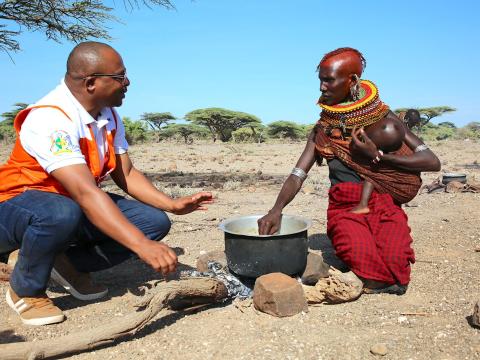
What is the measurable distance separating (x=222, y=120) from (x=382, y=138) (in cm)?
3157

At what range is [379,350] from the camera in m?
2.17

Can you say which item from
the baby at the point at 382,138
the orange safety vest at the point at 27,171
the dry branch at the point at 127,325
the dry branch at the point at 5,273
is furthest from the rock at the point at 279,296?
the dry branch at the point at 5,273

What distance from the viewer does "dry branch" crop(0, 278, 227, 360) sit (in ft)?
6.66

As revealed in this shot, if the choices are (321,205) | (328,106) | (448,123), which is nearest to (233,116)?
(448,123)

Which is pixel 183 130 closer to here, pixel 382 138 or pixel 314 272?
pixel 382 138

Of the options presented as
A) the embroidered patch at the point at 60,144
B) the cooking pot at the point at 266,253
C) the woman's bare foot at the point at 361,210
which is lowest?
the cooking pot at the point at 266,253

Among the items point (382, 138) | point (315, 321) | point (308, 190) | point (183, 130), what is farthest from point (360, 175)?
point (183, 130)

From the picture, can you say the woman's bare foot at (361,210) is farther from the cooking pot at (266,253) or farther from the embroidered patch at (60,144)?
the embroidered patch at (60,144)

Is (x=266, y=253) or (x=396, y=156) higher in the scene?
(x=396, y=156)

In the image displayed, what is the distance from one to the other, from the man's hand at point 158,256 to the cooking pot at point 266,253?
0.69 m

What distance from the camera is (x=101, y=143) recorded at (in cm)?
276

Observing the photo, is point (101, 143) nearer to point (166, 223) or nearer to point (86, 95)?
point (86, 95)

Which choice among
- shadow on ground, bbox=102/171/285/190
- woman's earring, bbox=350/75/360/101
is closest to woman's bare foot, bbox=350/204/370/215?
woman's earring, bbox=350/75/360/101

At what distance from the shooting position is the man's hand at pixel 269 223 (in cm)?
306
